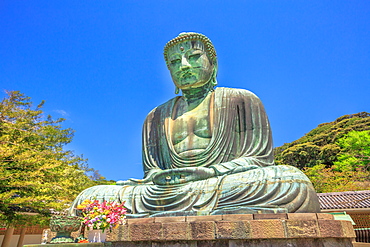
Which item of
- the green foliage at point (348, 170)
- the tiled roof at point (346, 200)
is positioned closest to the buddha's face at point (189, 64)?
the tiled roof at point (346, 200)

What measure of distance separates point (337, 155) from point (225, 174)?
25080 mm

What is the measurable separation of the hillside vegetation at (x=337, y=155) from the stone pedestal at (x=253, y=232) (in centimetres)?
1656

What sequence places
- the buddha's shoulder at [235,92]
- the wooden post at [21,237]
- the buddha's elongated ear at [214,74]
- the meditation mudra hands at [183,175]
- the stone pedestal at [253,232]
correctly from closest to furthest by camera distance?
the stone pedestal at [253,232], the meditation mudra hands at [183,175], the buddha's shoulder at [235,92], the buddha's elongated ear at [214,74], the wooden post at [21,237]

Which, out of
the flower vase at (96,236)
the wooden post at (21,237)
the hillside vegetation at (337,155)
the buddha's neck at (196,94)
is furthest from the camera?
the hillside vegetation at (337,155)

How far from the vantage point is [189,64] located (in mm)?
6965

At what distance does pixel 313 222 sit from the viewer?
3756 millimetres

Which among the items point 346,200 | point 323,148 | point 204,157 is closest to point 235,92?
point 204,157

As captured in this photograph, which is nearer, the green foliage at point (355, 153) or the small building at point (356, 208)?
the small building at point (356, 208)

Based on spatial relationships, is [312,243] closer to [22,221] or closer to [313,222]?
[313,222]

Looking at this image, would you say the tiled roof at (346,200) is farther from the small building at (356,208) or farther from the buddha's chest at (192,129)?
the buddha's chest at (192,129)

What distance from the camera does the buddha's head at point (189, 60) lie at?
7023 millimetres

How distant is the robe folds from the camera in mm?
4594

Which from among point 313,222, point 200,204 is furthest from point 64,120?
point 313,222

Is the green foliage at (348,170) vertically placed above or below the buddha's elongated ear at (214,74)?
above
